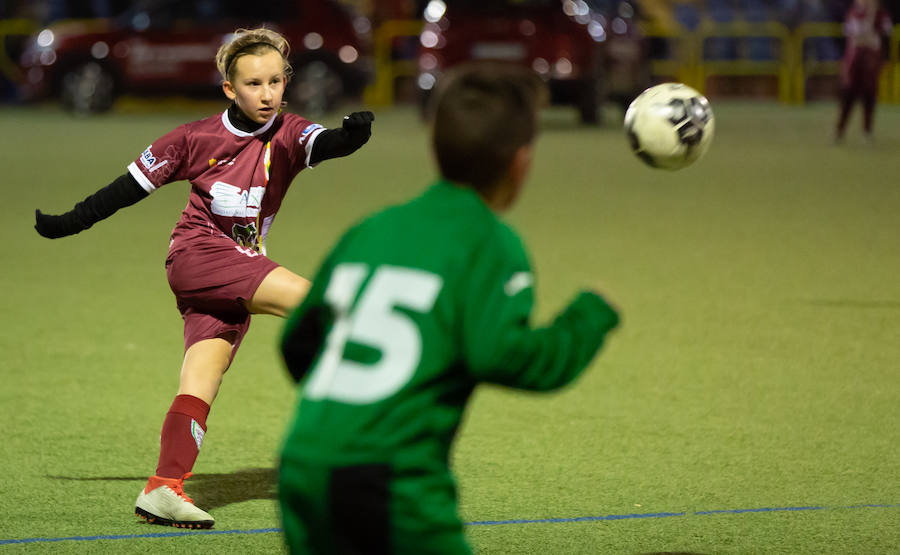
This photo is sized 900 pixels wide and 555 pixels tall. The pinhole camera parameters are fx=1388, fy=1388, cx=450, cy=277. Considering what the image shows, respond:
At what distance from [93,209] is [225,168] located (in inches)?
16.7

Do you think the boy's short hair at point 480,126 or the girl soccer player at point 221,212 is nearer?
the boy's short hair at point 480,126

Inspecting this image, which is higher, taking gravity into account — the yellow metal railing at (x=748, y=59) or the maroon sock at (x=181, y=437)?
the yellow metal railing at (x=748, y=59)

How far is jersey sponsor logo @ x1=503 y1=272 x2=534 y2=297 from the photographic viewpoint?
8.10 feet

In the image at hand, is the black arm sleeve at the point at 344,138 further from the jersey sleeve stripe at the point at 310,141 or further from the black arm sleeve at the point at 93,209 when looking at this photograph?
the black arm sleeve at the point at 93,209

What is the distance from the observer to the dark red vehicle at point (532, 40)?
19156 millimetres

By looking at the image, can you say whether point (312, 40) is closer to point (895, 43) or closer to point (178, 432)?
point (895, 43)

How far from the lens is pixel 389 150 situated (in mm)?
17766

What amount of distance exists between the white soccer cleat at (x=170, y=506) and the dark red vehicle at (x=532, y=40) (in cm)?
1527

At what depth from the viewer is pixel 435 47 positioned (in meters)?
19.3

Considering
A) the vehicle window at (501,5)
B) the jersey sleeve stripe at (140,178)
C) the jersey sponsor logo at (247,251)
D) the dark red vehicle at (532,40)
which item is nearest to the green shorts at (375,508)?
the jersey sponsor logo at (247,251)

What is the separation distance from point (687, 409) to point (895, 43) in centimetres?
2190

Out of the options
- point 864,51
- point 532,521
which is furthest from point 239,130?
point 864,51

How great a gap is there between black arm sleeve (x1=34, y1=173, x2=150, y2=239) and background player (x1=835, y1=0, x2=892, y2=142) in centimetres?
1432

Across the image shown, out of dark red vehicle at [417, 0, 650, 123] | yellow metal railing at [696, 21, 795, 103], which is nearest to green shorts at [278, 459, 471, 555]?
dark red vehicle at [417, 0, 650, 123]
